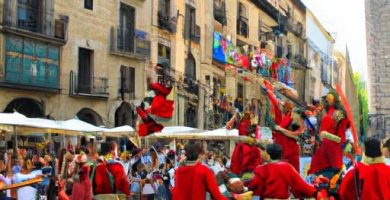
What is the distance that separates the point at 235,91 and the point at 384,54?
10.5 m

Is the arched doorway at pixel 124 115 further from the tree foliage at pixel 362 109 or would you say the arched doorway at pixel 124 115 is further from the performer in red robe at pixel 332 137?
the performer in red robe at pixel 332 137

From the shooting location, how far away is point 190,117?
3734 centimetres

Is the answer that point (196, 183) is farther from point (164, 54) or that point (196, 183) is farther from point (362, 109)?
point (164, 54)

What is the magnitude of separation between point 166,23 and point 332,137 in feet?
82.7

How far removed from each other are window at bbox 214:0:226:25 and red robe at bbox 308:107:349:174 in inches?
1234

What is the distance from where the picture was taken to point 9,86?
23.7 m

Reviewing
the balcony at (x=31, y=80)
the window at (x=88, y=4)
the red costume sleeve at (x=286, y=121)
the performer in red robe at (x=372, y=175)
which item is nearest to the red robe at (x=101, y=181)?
the red costume sleeve at (x=286, y=121)

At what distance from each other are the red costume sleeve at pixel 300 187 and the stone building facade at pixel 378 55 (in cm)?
3062

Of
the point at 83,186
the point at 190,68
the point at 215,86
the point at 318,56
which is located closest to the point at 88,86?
the point at 190,68

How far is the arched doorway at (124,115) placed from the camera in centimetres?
3047

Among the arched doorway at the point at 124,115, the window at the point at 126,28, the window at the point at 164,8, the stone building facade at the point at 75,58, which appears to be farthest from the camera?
the window at the point at 164,8

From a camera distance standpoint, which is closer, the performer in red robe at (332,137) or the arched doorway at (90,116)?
the performer in red robe at (332,137)

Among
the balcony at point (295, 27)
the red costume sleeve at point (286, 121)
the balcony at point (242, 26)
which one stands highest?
the balcony at point (295, 27)

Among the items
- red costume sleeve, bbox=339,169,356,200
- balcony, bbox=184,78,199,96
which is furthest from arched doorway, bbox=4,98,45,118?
red costume sleeve, bbox=339,169,356,200
